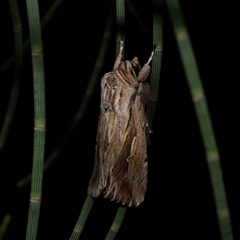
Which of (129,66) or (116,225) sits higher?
(129,66)

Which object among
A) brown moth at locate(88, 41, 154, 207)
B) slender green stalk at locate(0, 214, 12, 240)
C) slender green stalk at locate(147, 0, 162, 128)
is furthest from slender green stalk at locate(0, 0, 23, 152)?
slender green stalk at locate(0, 214, 12, 240)

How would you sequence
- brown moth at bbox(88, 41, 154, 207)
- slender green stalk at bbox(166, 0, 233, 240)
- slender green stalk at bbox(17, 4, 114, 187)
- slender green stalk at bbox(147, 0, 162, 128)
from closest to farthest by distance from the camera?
slender green stalk at bbox(166, 0, 233, 240)
slender green stalk at bbox(147, 0, 162, 128)
brown moth at bbox(88, 41, 154, 207)
slender green stalk at bbox(17, 4, 114, 187)

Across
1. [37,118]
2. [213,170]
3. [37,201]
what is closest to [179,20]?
[213,170]

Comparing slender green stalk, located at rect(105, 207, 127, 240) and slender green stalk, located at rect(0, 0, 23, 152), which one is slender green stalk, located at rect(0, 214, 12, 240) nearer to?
slender green stalk, located at rect(105, 207, 127, 240)

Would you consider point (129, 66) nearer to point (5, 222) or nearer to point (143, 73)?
point (143, 73)

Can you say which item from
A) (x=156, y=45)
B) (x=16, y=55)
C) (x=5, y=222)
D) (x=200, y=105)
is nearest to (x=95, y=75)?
(x=16, y=55)

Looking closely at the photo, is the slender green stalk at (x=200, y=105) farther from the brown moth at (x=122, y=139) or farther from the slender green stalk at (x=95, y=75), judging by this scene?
the slender green stalk at (x=95, y=75)
